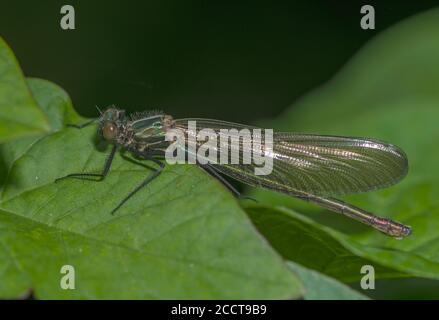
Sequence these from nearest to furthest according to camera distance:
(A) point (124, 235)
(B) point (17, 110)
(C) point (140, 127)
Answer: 1. (B) point (17, 110)
2. (A) point (124, 235)
3. (C) point (140, 127)

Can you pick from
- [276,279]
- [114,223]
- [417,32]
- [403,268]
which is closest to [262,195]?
[403,268]

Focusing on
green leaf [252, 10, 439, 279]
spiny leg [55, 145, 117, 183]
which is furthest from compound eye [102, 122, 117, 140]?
green leaf [252, 10, 439, 279]

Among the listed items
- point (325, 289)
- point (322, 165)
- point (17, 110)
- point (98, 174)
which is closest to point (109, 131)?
point (98, 174)

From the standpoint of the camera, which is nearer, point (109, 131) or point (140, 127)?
point (109, 131)

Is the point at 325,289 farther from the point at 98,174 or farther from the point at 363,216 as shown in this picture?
the point at 363,216

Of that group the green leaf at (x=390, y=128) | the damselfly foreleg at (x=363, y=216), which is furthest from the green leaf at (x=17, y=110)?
the damselfly foreleg at (x=363, y=216)

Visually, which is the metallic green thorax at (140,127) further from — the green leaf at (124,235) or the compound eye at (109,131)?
the green leaf at (124,235)

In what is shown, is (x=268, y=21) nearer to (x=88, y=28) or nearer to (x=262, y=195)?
(x=88, y=28)
